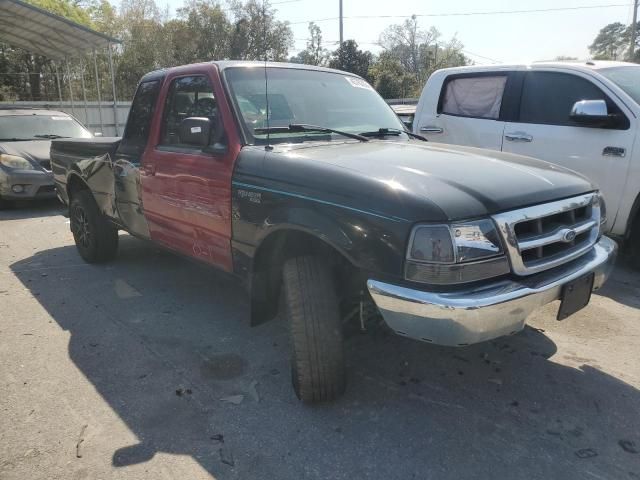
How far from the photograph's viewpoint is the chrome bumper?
2.25 metres

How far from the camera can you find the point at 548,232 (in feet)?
8.54

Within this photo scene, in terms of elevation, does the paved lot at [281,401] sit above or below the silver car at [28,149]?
below

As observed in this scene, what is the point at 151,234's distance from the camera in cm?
422

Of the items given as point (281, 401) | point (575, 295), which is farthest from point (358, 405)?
point (575, 295)

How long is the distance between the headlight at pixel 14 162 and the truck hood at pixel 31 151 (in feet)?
0.28

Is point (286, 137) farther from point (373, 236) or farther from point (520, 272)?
point (520, 272)

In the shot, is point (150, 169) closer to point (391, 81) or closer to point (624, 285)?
point (624, 285)

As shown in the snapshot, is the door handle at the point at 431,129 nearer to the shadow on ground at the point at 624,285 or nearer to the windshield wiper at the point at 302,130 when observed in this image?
the shadow on ground at the point at 624,285

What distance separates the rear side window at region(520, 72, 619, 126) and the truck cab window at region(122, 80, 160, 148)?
3637 mm

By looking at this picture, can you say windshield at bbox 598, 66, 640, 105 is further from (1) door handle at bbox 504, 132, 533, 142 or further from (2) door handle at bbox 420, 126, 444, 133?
(2) door handle at bbox 420, 126, 444, 133

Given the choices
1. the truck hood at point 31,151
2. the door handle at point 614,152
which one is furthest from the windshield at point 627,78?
the truck hood at point 31,151

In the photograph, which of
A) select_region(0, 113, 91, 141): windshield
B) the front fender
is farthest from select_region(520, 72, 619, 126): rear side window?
select_region(0, 113, 91, 141): windshield

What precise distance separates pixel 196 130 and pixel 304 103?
0.80 meters

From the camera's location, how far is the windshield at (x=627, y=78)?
482 centimetres
